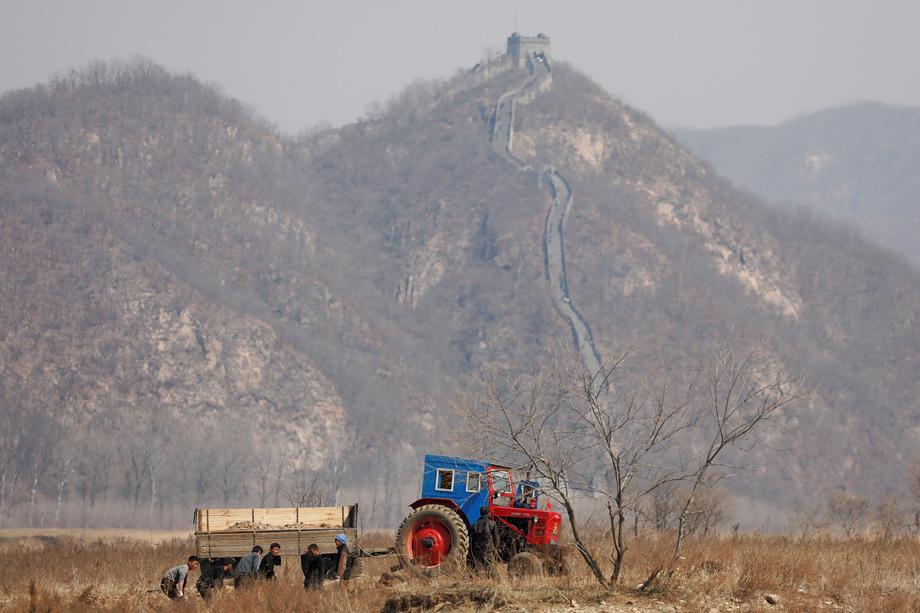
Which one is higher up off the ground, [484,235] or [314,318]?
[484,235]

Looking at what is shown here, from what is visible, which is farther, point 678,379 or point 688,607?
point 678,379

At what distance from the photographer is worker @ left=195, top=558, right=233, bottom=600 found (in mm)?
28227

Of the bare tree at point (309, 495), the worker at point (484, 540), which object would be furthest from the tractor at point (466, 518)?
the bare tree at point (309, 495)

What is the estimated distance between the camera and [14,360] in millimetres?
118812

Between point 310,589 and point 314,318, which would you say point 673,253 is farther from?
point 310,589

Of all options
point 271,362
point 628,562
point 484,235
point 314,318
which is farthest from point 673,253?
point 628,562

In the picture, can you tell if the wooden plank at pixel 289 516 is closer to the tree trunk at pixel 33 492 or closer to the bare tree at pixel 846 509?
the bare tree at pixel 846 509

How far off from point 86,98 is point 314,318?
193 feet

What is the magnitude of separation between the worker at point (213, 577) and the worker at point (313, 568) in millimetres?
1754

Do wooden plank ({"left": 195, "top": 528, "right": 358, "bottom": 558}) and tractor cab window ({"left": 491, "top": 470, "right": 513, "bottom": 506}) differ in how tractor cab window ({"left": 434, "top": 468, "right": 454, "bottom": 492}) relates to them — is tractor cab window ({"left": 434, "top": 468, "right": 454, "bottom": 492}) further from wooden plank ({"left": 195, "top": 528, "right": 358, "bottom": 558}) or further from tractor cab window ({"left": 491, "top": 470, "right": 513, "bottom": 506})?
wooden plank ({"left": 195, "top": 528, "right": 358, "bottom": 558})

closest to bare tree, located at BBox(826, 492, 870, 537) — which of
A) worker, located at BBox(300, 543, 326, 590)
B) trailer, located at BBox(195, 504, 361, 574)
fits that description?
trailer, located at BBox(195, 504, 361, 574)

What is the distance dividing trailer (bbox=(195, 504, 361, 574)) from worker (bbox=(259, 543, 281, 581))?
1.14 meters

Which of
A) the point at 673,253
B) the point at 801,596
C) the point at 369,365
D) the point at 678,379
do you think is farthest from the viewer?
the point at 673,253

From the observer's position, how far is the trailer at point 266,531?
29.5m
